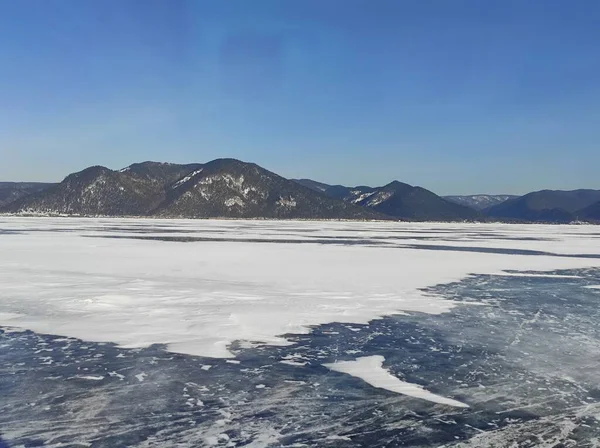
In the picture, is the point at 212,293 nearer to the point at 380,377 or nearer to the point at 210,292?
the point at 210,292

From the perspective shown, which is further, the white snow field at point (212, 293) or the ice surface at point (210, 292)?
the ice surface at point (210, 292)

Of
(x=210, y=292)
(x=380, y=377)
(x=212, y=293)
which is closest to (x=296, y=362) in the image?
(x=380, y=377)

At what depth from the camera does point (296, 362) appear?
32.7 feet

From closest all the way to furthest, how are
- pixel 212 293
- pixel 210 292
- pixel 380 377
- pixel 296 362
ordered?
pixel 380 377 < pixel 296 362 < pixel 212 293 < pixel 210 292

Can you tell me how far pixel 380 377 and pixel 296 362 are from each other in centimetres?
164

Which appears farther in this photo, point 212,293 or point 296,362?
point 212,293

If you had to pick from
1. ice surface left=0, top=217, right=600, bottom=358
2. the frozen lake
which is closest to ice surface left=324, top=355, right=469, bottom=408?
the frozen lake

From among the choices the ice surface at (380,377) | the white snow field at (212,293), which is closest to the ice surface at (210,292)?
the white snow field at (212,293)

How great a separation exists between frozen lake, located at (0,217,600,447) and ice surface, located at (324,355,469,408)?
34 mm

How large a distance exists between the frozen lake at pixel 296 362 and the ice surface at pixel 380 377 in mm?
34

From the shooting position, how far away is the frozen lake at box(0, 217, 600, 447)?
686 centimetres

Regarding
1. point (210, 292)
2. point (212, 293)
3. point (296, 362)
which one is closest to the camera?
point (296, 362)

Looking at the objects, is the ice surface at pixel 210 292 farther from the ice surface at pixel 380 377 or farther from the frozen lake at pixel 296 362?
the ice surface at pixel 380 377

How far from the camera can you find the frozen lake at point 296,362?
6859 millimetres
